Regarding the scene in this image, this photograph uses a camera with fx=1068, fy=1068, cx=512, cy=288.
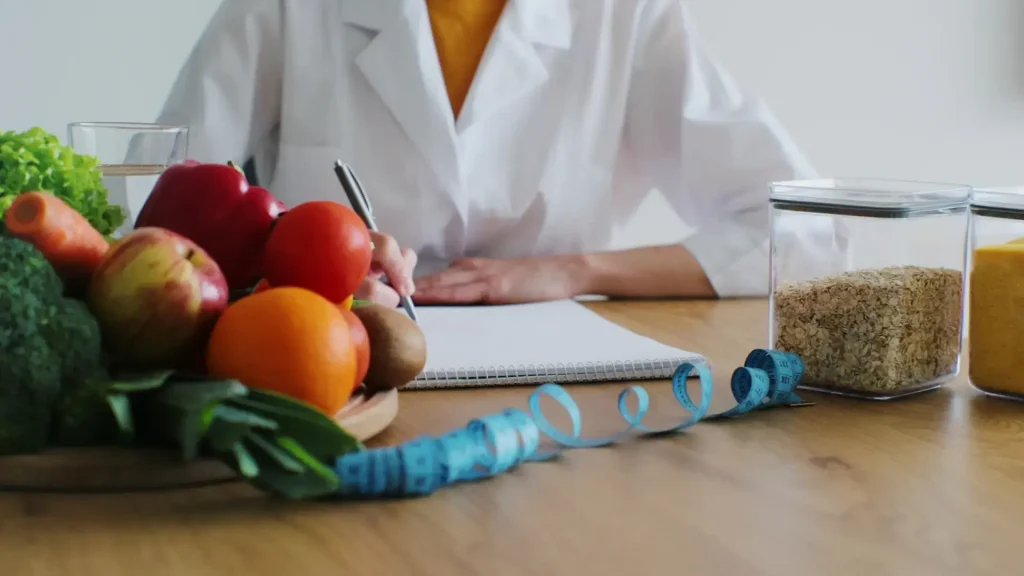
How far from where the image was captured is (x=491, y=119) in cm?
147

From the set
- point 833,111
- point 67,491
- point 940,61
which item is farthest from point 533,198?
point 940,61

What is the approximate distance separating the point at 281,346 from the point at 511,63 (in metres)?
1.00

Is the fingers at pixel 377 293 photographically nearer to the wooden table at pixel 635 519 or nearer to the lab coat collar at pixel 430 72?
the wooden table at pixel 635 519

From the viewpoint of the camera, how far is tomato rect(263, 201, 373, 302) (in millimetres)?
616

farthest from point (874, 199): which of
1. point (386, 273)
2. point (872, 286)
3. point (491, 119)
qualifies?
point (491, 119)

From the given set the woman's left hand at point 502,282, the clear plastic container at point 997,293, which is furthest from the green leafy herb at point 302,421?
the woman's left hand at point 502,282

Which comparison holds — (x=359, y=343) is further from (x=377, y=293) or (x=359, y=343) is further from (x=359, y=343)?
(x=377, y=293)

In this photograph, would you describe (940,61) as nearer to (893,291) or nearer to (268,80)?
(268,80)

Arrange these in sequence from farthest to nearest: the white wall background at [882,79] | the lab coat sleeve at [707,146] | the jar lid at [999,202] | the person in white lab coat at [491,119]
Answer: the white wall background at [882,79] → the person in white lab coat at [491,119] → the lab coat sleeve at [707,146] → the jar lid at [999,202]

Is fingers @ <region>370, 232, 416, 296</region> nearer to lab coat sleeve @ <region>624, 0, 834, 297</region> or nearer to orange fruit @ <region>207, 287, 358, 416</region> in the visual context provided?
orange fruit @ <region>207, 287, 358, 416</region>

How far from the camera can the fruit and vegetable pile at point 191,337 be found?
493 millimetres

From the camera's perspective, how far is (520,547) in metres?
0.45

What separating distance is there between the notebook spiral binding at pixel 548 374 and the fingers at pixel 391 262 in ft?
0.34

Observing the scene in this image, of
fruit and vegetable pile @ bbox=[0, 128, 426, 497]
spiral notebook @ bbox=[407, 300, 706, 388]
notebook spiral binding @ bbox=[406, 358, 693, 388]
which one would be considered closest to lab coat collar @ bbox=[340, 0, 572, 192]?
spiral notebook @ bbox=[407, 300, 706, 388]
